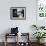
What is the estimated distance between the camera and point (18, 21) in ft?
23.0

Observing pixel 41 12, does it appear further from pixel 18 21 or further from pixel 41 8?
pixel 18 21

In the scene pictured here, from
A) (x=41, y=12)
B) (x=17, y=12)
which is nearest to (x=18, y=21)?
(x=17, y=12)

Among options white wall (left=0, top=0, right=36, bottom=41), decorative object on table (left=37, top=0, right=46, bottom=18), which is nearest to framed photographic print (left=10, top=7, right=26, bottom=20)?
white wall (left=0, top=0, right=36, bottom=41)

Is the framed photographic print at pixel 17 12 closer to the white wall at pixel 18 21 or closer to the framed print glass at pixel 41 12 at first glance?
the white wall at pixel 18 21

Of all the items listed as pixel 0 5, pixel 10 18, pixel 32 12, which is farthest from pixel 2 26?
pixel 32 12

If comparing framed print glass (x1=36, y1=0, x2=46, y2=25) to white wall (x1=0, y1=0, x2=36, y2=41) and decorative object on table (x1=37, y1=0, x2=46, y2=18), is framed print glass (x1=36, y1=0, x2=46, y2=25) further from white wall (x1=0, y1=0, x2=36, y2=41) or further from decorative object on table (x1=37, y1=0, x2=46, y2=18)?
white wall (x1=0, y1=0, x2=36, y2=41)

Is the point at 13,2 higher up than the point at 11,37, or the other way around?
the point at 13,2

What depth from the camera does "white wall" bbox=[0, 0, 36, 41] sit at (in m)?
6.93

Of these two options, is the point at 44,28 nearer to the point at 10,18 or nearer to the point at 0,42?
the point at 10,18

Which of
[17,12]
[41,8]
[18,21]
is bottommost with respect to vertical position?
[18,21]

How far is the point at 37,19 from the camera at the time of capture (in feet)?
23.0

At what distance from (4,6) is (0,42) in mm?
1604

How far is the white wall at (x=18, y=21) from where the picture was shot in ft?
22.7

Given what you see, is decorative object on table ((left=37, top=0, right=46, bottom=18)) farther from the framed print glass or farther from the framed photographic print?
the framed photographic print
